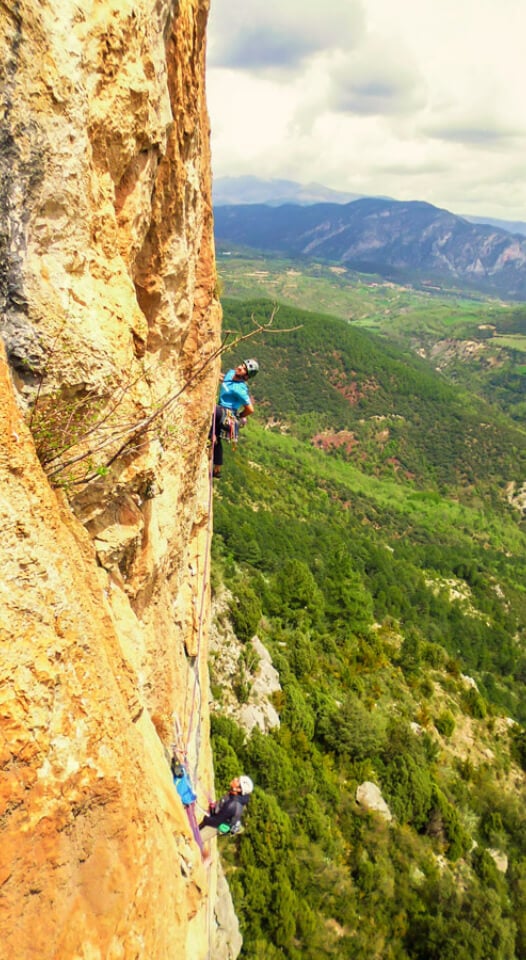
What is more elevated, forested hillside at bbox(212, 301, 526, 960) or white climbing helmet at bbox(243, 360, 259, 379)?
white climbing helmet at bbox(243, 360, 259, 379)

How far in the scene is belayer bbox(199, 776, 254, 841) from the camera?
8.68 meters

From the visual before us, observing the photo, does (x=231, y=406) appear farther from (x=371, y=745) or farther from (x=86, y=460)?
(x=371, y=745)

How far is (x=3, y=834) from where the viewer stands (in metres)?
3.10

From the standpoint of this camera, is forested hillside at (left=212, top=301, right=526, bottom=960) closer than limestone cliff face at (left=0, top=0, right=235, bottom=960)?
No

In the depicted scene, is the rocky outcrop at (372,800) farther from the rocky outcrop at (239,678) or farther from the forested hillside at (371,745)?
the rocky outcrop at (239,678)

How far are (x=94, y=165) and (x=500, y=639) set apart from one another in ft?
195

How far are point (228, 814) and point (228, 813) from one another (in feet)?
0.05

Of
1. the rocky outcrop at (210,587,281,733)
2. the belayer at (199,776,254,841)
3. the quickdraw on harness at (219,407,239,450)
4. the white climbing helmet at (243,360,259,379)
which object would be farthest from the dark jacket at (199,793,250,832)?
the rocky outcrop at (210,587,281,733)

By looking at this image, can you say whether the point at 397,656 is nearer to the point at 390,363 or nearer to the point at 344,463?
the point at 344,463

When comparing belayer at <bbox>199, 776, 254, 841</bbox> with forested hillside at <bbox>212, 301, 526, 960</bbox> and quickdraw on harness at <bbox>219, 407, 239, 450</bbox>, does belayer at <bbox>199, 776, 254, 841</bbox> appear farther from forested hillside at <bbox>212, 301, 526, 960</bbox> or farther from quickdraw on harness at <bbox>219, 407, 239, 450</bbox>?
forested hillside at <bbox>212, 301, 526, 960</bbox>

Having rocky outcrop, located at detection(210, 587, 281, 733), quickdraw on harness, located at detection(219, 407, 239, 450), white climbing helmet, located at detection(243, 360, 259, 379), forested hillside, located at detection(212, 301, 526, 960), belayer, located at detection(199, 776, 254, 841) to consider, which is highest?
white climbing helmet, located at detection(243, 360, 259, 379)

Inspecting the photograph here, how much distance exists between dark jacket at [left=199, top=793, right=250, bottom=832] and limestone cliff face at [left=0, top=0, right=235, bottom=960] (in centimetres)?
225

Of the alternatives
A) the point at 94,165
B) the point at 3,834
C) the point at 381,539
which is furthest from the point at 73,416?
the point at 381,539

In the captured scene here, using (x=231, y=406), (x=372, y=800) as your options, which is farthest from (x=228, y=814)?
(x=372, y=800)
